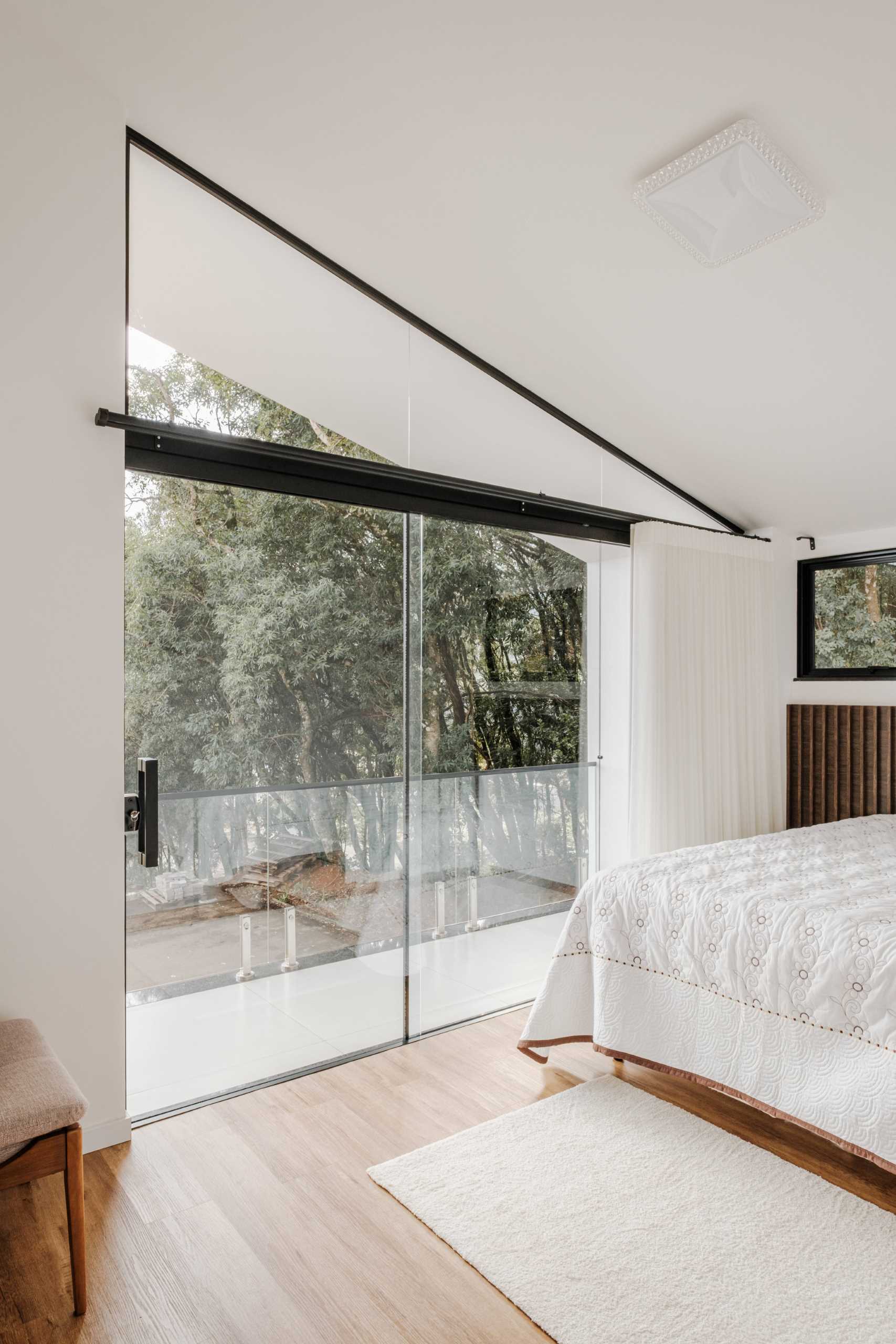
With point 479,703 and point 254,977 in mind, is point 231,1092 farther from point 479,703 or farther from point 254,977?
point 479,703

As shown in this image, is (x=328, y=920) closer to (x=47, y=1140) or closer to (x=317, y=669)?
(x=317, y=669)

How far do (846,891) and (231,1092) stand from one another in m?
2.01

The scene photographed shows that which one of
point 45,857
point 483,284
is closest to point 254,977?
point 45,857

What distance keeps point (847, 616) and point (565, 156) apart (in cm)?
299

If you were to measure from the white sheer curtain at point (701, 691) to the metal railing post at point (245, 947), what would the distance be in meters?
1.87

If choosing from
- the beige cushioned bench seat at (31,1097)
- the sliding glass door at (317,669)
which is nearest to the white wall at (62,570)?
the sliding glass door at (317,669)

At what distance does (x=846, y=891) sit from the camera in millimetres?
2545

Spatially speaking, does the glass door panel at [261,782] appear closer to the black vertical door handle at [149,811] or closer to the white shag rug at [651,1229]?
the black vertical door handle at [149,811]

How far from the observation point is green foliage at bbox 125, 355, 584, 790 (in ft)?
8.64

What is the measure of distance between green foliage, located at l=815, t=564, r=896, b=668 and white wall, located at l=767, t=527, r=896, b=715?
0.11m

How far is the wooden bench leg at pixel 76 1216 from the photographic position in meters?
1.73

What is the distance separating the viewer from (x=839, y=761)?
14.4ft

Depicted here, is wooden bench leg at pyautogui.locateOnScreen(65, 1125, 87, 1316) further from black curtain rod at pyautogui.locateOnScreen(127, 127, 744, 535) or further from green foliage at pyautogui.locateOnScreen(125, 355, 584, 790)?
black curtain rod at pyautogui.locateOnScreen(127, 127, 744, 535)

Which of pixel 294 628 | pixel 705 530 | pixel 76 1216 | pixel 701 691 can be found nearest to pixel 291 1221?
pixel 76 1216
